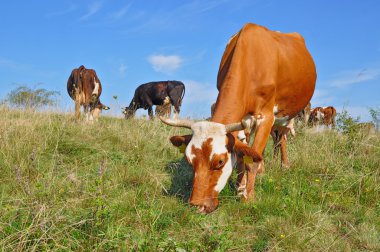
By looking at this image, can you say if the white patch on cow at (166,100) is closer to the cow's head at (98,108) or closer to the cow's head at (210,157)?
the cow's head at (98,108)

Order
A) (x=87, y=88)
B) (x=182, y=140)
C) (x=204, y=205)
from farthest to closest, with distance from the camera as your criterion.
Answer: (x=87, y=88), (x=182, y=140), (x=204, y=205)

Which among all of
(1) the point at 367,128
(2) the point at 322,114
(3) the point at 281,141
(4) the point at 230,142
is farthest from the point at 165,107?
(4) the point at 230,142

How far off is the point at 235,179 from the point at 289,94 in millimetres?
1866

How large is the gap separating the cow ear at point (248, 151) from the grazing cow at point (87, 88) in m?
9.27

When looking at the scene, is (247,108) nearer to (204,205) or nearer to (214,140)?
(214,140)

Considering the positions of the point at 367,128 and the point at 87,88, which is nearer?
the point at 367,128

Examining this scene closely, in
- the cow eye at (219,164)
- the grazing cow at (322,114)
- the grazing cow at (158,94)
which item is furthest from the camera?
the grazing cow at (322,114)

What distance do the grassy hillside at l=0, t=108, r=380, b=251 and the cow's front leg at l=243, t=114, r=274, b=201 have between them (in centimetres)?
19

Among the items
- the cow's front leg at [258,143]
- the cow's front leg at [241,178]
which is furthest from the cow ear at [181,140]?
the cow's front leg at [258,143]

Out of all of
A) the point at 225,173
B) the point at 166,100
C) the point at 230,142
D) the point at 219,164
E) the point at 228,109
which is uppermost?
the point at 166,100

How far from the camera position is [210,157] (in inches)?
183

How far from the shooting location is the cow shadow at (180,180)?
5225 mm

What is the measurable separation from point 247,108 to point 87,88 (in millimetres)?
9609

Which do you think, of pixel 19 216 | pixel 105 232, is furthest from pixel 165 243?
pixel 19 216
